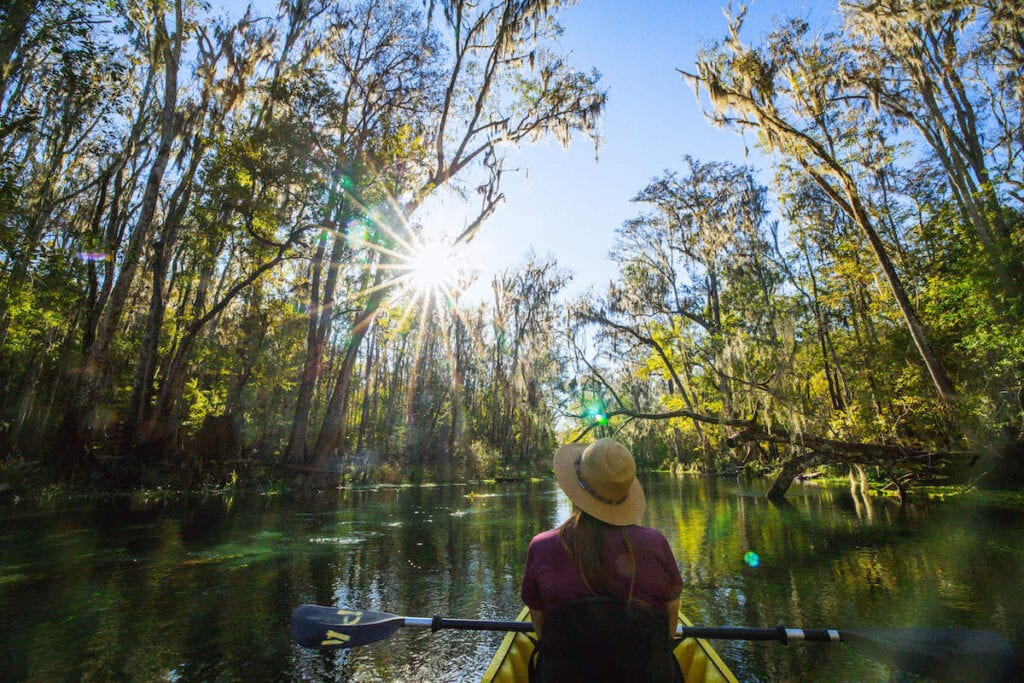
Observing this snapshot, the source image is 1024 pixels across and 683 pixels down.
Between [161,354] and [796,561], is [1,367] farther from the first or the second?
[796,561]

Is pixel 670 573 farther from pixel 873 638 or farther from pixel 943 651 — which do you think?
pixel 943 651

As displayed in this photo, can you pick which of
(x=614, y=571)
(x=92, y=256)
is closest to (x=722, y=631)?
(x=614, y=571)

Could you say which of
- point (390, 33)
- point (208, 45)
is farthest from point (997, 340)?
point (208, 45)

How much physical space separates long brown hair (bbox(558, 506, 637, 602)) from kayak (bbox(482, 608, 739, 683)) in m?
1.08

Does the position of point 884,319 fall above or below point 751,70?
below

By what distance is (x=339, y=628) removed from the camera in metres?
3.47

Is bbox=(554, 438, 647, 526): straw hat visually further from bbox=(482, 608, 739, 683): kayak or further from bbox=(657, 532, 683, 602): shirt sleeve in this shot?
bbox=(482, 608, 739, 683): kayak

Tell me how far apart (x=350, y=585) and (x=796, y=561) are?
21.4 feet

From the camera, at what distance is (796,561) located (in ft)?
24.7

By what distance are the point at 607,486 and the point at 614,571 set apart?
327mm

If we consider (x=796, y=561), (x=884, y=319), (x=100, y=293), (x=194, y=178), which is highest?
(x=194, y=178)

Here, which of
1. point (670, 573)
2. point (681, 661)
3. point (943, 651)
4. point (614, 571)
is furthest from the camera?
point (681, 661)

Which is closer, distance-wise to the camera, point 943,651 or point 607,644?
point 607,644

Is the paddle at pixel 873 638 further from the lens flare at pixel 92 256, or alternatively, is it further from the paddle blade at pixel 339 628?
the lens flare at pixel 92 256
